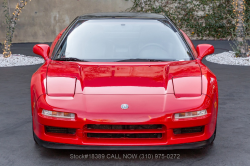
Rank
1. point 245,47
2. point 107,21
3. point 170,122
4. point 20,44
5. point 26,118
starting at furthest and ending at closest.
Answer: point 20,44 → point 245,47 → point 26,118 → point 107,21 → point 170,122

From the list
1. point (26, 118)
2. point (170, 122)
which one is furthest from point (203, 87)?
point (26, 118)

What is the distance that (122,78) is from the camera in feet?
11.2

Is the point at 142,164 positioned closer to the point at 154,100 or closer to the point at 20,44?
the point at 154,100

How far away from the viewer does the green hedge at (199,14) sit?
16.4 m

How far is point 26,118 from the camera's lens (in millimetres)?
4957

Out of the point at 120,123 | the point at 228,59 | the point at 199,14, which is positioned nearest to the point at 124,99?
the point at 120,123

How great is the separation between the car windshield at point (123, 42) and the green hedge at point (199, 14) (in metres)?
12.1

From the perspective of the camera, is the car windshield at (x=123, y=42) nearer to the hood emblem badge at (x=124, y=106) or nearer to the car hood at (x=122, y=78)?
the car hood at (x=122, y=78)

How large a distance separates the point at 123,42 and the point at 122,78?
0.95m

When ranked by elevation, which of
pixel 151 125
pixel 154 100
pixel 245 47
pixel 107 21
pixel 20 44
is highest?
pixel 107 21

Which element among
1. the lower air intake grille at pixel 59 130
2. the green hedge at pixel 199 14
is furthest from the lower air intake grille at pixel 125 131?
the green hedge at pixel 199 14

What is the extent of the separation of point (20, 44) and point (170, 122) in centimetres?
1416

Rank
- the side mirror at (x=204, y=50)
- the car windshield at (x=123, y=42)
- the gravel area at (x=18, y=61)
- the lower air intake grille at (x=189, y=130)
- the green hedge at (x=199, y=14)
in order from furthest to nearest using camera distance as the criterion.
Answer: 1. the green hedge at (x=199, y=14)
2. the gravel area at (x=18, y=61)
3. the side mirror at (x=204, y=50)
4. the car windshield at (x=123, y=42)
5. the lower air intake grille at (x=189, y=130)

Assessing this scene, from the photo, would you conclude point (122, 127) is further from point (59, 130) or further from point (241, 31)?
point (241, 31)
